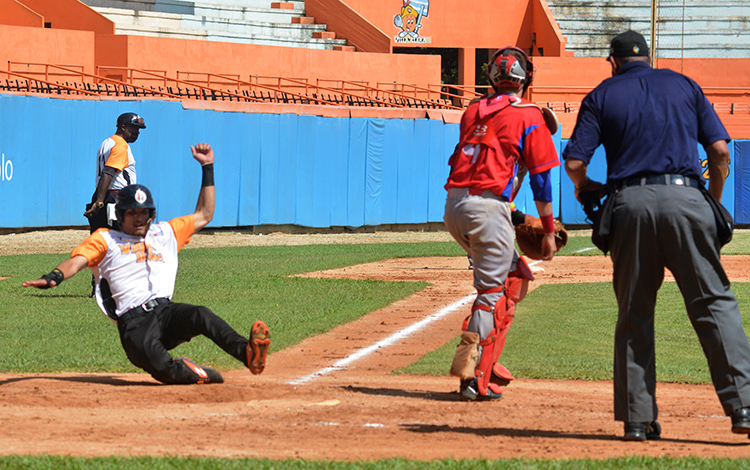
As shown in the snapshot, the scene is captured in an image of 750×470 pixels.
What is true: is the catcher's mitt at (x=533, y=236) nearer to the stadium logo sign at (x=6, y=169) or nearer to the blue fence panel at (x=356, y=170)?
the stadium logo sign at (x=6, y=169)

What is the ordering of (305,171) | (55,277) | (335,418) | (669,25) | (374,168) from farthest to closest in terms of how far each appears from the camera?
(669,25) → (374,168) → (305,171) → (55,277) → (335,418)

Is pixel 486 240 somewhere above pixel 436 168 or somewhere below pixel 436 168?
below

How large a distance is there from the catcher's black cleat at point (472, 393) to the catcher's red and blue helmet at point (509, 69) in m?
1.71

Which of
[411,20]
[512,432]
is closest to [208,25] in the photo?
[411,20]

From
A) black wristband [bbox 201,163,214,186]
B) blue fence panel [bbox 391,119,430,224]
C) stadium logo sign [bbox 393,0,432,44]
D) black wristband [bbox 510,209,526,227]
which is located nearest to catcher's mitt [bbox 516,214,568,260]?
black wristband [bbox 510,209,526,227]

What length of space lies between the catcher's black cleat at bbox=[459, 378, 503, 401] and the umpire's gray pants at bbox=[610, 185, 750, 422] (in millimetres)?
1151

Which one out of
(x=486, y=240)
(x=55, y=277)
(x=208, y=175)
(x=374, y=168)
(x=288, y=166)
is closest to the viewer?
(x=55, y=277)

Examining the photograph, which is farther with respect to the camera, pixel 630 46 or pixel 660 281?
pixel 630 46

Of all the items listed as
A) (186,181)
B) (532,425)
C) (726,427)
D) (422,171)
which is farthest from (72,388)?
(422,171)

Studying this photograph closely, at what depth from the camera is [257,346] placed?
5305mm

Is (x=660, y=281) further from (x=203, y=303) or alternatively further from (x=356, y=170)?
(x=356, y=170)

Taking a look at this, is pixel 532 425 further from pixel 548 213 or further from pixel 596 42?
pixel 596 42

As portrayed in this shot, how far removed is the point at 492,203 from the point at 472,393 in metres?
1.08

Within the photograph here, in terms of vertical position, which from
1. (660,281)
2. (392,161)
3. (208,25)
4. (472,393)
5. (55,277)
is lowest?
(472,393)
